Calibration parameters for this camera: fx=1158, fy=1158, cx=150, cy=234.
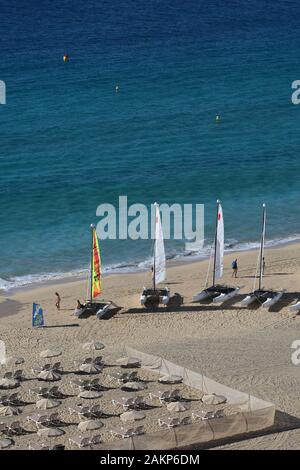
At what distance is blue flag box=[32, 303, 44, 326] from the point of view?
61.2 meters

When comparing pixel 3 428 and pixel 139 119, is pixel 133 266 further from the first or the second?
pixel 139 119

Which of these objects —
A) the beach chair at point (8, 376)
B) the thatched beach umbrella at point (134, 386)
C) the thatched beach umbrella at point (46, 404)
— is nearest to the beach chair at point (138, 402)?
the thatched beach umbrella at point (134, 386)

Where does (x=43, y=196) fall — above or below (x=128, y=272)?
above

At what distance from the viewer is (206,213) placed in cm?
8250

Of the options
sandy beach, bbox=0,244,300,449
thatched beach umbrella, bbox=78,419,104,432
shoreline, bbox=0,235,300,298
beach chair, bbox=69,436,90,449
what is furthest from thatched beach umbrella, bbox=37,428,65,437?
shoreline, bbox=0,235,300,298

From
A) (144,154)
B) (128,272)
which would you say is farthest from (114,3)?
(128,272)

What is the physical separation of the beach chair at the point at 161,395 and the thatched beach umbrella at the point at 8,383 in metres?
6.22

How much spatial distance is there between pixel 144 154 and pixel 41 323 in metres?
35.3

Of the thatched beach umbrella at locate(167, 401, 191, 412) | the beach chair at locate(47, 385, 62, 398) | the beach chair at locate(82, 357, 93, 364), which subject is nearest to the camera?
the thatched beach umbrella at locate(167, 401, 191, 412)

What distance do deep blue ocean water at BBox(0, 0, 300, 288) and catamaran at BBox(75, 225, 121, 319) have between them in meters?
8.11

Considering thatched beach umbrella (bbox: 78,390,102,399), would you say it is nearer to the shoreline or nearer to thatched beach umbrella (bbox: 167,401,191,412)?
thatched beach umbrella (bbox: 167,401,191,412)

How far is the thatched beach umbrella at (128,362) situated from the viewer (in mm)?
54094

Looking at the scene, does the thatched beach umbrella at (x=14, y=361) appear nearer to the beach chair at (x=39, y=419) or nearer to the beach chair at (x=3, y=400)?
the beach chair at (x=3, y=400)

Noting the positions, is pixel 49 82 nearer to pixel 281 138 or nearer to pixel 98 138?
pixel 98 138
